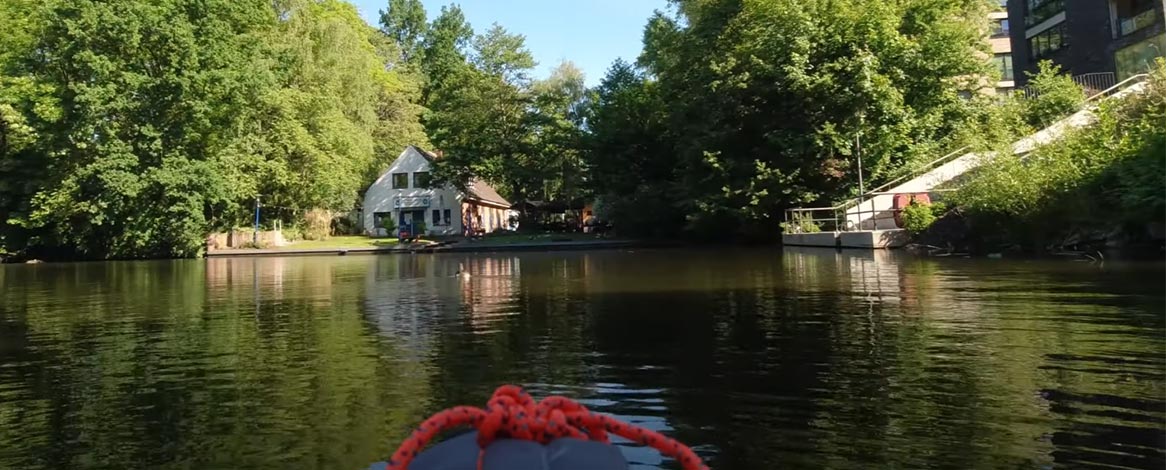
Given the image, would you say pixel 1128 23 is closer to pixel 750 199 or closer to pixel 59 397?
pixel 750 199

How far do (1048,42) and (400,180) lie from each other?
44468 mm

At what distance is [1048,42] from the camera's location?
44.8 m

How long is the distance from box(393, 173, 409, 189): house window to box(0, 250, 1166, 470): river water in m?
47.8

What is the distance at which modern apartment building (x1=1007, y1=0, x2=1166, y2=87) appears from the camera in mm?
35750

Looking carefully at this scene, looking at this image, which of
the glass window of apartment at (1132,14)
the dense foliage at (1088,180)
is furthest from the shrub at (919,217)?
the glass window of apartment at (1132,14)

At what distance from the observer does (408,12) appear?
96000mm

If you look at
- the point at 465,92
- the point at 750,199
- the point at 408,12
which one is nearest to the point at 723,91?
the point at 750,199

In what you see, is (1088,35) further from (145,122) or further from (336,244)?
(145,122)

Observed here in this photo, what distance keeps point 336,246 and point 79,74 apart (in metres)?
16.3

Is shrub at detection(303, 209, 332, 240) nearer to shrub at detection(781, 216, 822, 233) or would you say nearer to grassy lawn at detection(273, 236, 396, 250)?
grassy lawn at detection(273, 236, 396, 250)

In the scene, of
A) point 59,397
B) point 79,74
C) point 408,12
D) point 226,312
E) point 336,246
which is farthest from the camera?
point 408,12

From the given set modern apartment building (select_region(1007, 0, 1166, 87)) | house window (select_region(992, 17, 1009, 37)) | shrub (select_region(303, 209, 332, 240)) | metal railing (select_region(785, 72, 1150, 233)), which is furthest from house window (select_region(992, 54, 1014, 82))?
shrub (select_region(303, 209, 332, 240))

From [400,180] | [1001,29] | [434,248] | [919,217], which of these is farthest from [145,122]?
[1001,29]

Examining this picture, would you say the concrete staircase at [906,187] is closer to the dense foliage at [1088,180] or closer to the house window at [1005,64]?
the dense foliage at [1088,180]
